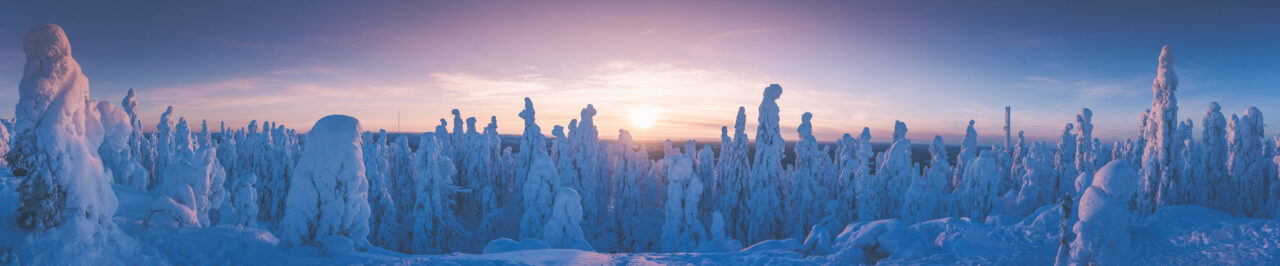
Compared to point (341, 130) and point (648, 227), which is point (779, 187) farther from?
point (341, 130)

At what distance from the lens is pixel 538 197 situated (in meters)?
23.3

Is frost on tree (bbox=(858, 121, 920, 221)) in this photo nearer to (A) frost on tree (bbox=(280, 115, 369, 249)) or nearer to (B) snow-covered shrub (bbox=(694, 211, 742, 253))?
(B) snow-covered shrub (bbox=(694, 211, 742, 253))

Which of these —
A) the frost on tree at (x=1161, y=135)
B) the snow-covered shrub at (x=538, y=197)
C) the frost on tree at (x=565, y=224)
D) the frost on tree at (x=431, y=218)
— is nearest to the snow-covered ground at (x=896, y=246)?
the frost on tree at (x=565, y=224)

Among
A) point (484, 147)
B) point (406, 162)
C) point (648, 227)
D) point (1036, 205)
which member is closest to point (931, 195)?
point (1036, 205)

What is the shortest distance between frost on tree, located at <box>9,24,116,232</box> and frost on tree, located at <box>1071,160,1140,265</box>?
45.5 ft

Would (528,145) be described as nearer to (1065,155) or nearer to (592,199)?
(592,199)

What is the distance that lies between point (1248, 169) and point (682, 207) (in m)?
25.3

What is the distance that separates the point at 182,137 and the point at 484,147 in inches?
1022

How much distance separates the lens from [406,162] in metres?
38.0

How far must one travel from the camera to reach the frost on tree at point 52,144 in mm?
6258

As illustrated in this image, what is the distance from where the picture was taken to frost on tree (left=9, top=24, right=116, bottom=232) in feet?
20.5

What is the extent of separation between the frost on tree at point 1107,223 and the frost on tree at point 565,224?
13.6 m

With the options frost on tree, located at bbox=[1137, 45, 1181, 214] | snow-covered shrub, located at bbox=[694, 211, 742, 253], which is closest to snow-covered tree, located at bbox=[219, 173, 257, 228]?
snow-covered shrub, located at bbox=[694, 211, 742, 253]

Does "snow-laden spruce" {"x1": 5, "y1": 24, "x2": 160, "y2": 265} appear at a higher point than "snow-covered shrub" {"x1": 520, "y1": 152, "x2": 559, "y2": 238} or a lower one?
higher
